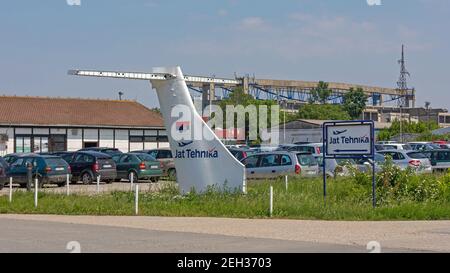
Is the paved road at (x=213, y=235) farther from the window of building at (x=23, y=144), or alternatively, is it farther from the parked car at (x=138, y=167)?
the window of building at (x=23, y=144)

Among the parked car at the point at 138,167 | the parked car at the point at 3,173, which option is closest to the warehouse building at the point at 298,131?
the parked car at the point at 138,167

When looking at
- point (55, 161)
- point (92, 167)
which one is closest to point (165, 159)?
point (92, 167)

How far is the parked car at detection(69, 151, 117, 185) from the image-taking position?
36.7 m

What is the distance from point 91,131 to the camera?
202 feet

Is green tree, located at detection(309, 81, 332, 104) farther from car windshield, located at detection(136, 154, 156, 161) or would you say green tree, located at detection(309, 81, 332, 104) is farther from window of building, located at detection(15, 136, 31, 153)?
car windshield, located at detection(136, 154, 156, 161)

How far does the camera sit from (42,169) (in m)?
33.6

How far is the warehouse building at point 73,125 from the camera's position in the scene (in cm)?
5803

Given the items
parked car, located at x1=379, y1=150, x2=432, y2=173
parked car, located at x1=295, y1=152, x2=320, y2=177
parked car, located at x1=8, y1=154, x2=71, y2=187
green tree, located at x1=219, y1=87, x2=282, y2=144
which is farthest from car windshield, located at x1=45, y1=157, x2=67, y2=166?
green tree, located at x1=219, y1=87, x2=282, y2=144

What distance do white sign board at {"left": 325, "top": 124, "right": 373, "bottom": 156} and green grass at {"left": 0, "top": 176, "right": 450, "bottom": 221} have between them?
4.38 ft

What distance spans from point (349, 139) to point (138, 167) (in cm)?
1754

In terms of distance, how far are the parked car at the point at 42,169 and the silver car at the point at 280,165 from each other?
7.79 metres

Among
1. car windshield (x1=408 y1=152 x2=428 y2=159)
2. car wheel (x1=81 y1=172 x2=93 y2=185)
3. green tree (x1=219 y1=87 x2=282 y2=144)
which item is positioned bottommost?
car wheel (x1=81 y1=172 x2=93 y2=185)

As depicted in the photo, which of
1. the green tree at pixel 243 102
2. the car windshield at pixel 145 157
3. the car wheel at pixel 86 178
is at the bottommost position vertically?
the car wheel at pixel 86 178
